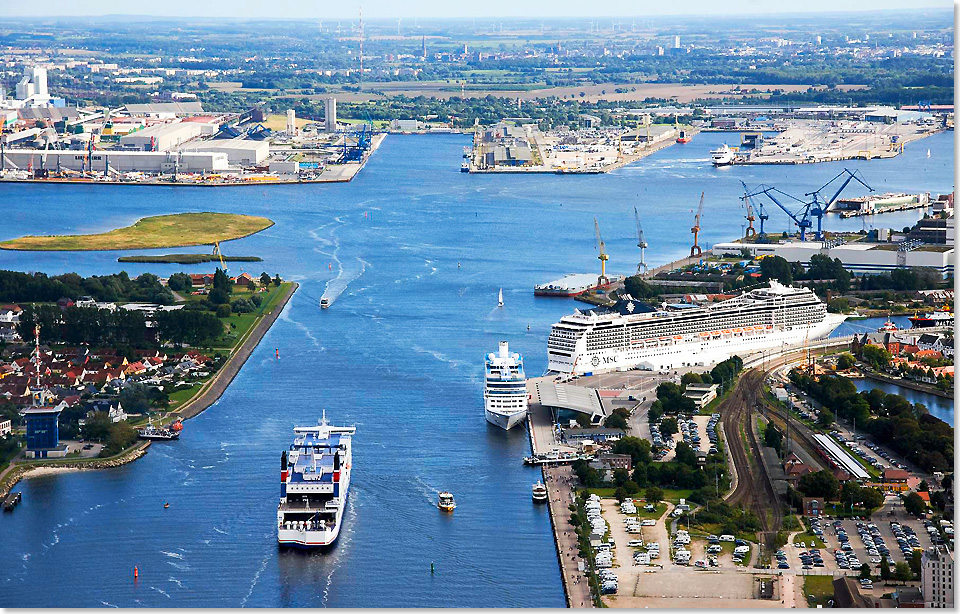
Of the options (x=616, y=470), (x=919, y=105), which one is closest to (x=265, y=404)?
(x=616, y=470)

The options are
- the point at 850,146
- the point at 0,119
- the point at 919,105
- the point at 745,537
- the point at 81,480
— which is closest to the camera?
the point at 745,537

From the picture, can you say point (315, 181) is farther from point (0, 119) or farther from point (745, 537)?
point (745, 537)

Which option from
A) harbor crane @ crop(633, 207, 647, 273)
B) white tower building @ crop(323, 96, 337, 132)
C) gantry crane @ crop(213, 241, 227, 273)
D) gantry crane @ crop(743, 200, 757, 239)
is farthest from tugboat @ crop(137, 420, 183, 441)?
white tower building @ crop(323, 96, 337, 132)

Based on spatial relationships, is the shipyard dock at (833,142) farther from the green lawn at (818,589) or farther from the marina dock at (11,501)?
the green lawn at (818,589)

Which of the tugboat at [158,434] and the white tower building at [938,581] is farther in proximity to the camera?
the tugboat at [158,434]

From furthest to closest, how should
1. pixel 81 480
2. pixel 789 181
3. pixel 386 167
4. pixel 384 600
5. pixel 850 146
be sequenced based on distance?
pixel 850 146 → pixel 386 167 → pixel 789 181 → pixel 81 480 → pixel 384 600

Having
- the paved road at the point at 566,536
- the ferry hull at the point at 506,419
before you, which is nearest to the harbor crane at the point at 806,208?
the ferry hull at the point at 506,419

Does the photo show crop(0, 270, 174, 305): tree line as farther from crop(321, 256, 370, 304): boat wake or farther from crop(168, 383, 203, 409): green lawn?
crop(168, 383, 203, 409): green lawn
